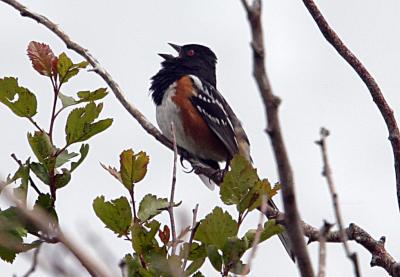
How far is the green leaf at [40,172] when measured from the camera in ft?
7.83

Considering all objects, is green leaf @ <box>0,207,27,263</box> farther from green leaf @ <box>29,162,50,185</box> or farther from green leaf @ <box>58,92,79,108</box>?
green leaf @ <box>58,92,79,108</box>

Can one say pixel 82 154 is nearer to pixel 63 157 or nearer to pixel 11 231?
pixel 63 157

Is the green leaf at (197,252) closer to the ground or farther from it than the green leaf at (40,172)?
closer to the ground

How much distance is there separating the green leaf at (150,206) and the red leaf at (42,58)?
585mm

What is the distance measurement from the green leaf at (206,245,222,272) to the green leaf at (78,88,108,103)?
68cm

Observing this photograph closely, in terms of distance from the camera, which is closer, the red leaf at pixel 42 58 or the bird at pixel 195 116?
the red leaf at pixel 42 58

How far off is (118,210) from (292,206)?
4.17ft

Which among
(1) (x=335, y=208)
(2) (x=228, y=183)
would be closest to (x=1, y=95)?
(2) (x=228, y=183)

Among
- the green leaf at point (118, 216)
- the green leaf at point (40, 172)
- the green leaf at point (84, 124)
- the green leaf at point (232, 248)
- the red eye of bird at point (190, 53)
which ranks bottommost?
the green leaf at point (232, 248)

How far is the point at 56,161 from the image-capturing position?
2436 mm

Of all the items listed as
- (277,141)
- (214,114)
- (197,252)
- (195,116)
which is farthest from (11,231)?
(214,114)

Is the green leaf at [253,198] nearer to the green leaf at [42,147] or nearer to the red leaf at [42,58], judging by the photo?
the green leaf at [42,147]

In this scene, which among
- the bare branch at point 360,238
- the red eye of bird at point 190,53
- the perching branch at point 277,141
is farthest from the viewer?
the red eye of bird at point 190,53

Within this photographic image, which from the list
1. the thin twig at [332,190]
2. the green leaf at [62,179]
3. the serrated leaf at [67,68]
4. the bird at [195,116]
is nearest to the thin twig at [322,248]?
the thin twig at [332,190]
